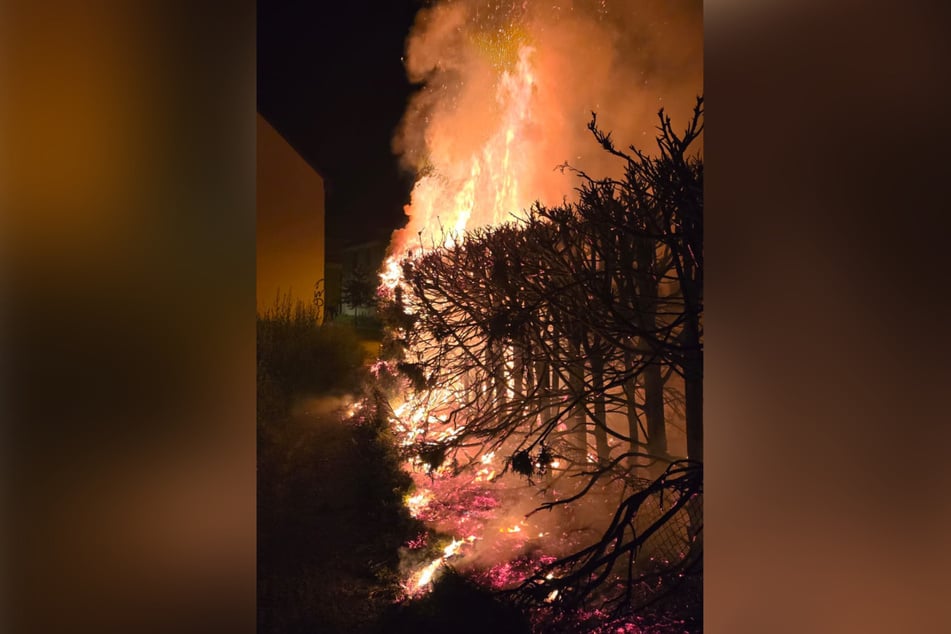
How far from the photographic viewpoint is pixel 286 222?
212 cm

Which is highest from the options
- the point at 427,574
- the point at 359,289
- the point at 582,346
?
the point at 359,289

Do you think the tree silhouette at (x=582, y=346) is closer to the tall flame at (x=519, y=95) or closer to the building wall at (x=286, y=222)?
the tall flame at (x=519, y=95)

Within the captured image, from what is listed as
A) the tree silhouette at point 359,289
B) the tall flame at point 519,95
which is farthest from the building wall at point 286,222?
the tall flame at point 519,95

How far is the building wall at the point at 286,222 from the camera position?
6.91 ft

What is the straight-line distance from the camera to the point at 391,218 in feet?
6.75

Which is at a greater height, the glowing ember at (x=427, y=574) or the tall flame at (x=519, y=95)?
the tall flame at (x=519, y=95)

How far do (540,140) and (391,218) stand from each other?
1.72ft

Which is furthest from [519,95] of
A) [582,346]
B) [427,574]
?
[427,574]

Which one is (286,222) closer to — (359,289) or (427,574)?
(359,289)

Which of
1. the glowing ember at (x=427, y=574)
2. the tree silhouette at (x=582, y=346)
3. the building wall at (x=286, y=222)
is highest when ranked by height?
the building wall at (x=286, y=222)

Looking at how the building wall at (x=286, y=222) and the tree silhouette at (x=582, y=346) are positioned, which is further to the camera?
the building wall at (x=286, y=222)

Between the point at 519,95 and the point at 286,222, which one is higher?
the point at 519,95

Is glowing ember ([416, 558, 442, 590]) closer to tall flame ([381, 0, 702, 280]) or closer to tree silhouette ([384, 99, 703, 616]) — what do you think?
tree silhouette ([384, 99, 703, 616])
